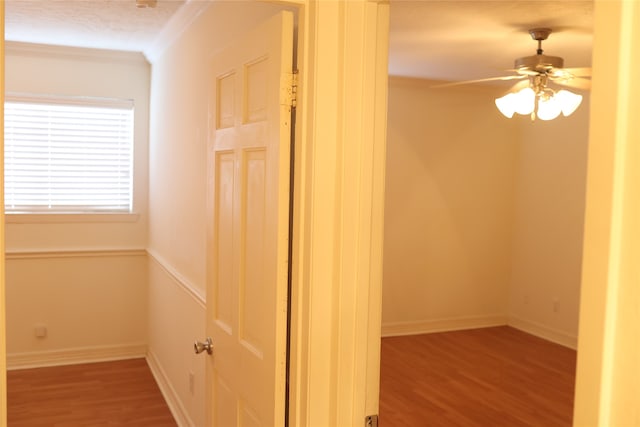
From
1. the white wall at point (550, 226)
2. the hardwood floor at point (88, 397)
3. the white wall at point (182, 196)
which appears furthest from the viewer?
the white wall at point (550, 226)

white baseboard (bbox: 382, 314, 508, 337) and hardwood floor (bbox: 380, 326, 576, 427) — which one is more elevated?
white baseboard (bbox: 382, 314, 508, 337)

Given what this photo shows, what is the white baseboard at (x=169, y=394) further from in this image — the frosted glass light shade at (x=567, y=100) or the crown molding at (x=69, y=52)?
the frosted glass light shade at (x=567, y=100)

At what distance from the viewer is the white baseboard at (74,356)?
5.16 m

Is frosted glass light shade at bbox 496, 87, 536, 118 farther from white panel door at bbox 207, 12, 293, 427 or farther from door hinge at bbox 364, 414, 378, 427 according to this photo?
door hinge at bbox 364, 414, 378, 427

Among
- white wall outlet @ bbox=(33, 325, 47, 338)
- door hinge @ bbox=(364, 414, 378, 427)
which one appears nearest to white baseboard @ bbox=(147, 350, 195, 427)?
white wall outlet @ bbox=(33, 325, 47, 338)

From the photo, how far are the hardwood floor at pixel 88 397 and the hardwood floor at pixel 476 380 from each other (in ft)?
5.46

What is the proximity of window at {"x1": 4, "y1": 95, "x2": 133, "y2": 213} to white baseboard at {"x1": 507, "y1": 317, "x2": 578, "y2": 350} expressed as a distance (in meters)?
4.00

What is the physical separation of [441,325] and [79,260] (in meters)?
3.50

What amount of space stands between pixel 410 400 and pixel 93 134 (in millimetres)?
3362

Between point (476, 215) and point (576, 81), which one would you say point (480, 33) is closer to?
point (576, 81)

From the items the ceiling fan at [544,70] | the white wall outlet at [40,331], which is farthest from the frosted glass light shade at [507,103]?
the white wall outlet at [40,331]

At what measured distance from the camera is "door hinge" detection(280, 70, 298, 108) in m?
1.84

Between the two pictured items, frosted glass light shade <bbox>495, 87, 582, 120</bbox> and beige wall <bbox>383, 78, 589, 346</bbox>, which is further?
beige wall <bbox>383, 78, 589, 346</bbox>

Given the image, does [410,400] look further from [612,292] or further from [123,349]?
[612,292]
